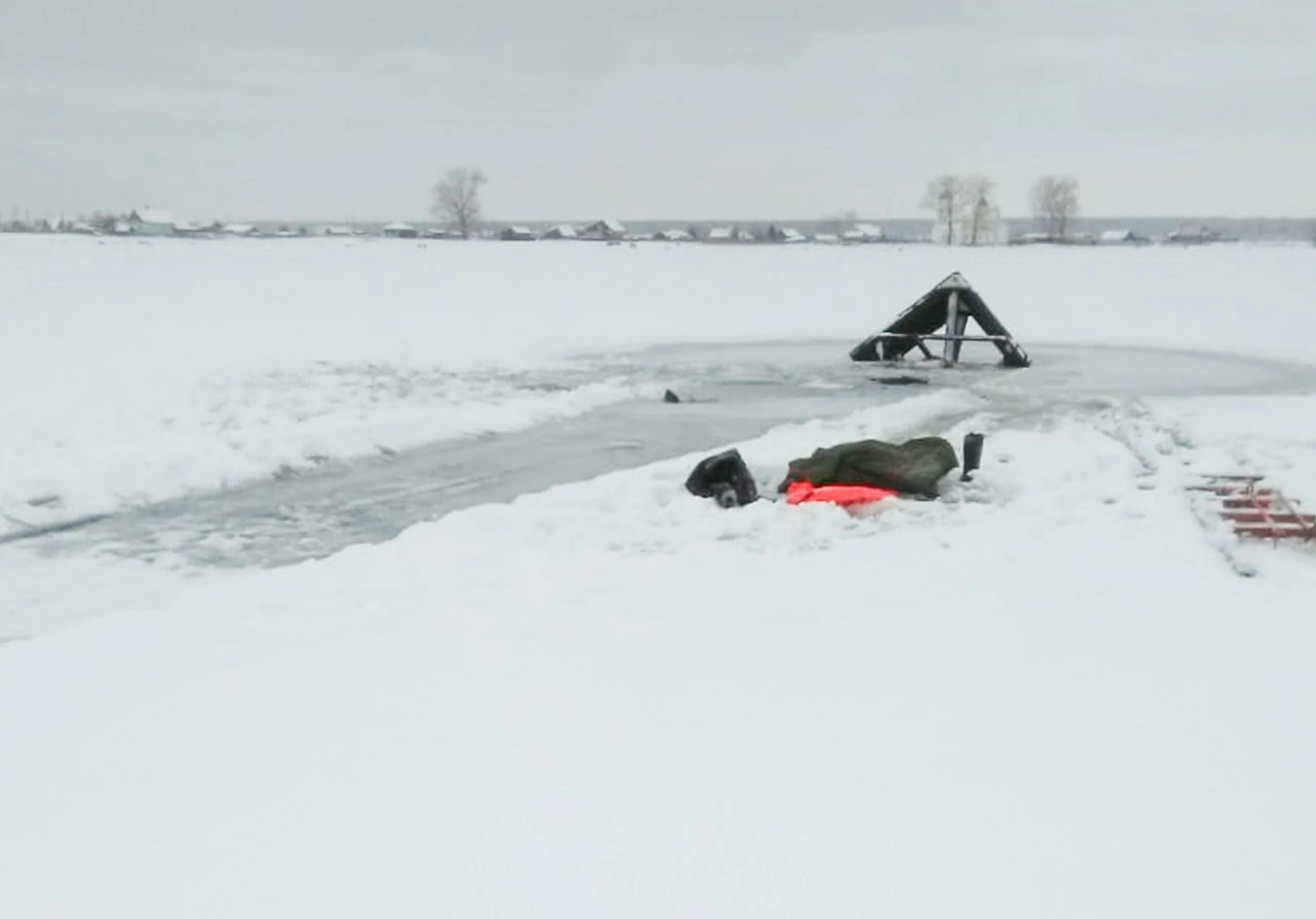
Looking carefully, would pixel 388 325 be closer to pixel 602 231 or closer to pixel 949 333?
pixel 949 333

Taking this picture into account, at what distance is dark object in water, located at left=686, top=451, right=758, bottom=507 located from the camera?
8.47 metres

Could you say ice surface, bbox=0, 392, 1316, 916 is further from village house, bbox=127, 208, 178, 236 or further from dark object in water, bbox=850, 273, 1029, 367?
village house, bbox=127, 208, 178, 236

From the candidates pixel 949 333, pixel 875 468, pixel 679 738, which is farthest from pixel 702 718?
pixel 949 333

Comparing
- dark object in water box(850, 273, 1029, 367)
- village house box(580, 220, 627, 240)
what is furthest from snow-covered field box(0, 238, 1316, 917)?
village house box(580, 220, 627, 240)

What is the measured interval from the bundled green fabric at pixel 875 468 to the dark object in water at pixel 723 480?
1.41 feet

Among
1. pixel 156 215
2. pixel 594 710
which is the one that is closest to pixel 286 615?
pixel 594 710

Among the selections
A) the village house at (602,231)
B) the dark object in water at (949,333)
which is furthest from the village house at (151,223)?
the dark object in water at (949,333)

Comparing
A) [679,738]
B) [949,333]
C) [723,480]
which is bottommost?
[679,738]

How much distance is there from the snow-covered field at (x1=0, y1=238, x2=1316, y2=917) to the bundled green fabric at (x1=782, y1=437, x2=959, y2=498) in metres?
0.32

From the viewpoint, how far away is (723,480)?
858cm

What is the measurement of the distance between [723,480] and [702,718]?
4.13 metres

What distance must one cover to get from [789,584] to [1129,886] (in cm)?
308

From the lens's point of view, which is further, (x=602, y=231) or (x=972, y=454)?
(x=602, y=231)

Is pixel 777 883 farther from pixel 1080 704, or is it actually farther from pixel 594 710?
pixel 1080 704
